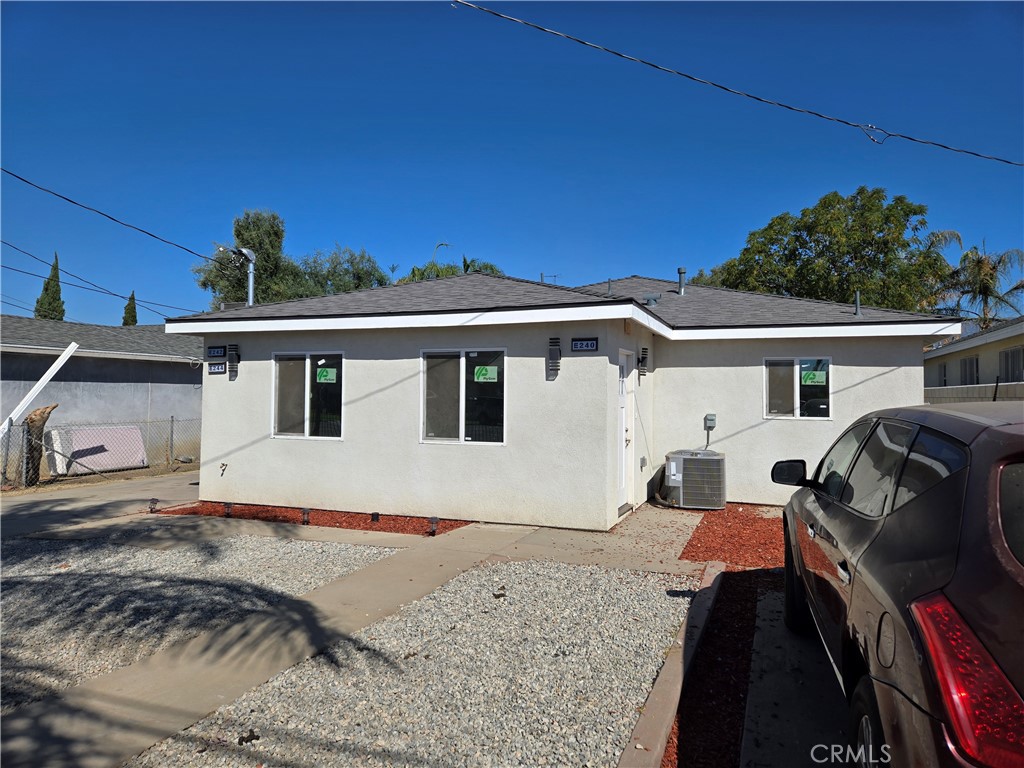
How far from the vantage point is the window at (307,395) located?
31.7 ft

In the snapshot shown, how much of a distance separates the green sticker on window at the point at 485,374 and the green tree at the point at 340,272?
25.6 m

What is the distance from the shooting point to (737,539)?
7703 millimetres

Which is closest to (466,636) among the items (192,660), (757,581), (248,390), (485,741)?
(485,741)

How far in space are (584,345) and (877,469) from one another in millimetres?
5238

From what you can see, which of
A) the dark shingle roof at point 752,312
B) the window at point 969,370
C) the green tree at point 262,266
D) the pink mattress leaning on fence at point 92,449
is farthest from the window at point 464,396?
the green tree at point 262,266

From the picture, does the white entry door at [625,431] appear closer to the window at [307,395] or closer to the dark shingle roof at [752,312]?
the dark shingle roof at [752,312]

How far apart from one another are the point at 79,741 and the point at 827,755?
3776 mm

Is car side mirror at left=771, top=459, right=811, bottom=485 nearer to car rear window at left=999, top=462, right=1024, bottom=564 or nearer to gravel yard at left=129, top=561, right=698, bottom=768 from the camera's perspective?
gravel yard at left=129, top=561, right=698, bottom=768

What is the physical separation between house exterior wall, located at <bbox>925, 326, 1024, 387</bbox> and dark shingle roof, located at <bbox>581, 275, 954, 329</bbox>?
6068 millimetres

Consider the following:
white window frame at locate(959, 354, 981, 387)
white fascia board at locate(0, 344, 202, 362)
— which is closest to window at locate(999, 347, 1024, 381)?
white window frame at locate(959, 354, 981, 387)

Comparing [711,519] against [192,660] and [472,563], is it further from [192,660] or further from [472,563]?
[192,660]

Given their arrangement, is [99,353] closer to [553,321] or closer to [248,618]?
[553,321]

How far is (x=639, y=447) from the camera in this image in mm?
9891

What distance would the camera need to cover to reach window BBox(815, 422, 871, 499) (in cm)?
362
